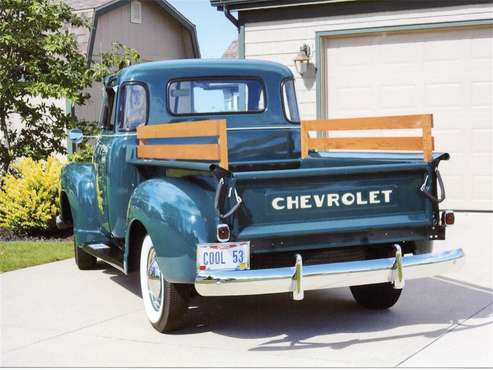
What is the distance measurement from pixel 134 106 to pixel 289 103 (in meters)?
1.32

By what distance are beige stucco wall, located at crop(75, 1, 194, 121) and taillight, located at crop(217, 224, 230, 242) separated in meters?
13.3

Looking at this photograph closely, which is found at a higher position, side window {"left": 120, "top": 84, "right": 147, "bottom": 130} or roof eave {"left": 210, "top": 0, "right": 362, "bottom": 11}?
roof eave {"left": 210, "top": 0, "right": 362, "bottom": 11}

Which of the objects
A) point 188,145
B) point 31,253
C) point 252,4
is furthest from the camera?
point 252,4

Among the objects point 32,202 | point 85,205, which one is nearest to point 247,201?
point 85,205

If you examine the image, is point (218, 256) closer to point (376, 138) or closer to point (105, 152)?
point (376, 138)

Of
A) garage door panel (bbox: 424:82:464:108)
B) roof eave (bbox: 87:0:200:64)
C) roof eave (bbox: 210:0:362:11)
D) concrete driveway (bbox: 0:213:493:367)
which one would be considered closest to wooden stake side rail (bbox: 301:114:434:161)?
concrete driveway (bbox: 0:213:493:367)

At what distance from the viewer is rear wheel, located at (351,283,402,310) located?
575 centimetres

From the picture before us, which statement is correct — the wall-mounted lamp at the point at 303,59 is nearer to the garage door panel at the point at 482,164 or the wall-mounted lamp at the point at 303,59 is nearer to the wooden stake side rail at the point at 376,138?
the garage door panel at the point at 482,164

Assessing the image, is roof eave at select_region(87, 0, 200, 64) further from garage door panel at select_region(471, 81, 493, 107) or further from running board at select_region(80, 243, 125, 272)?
running board at select_region(80, 243, 125, 272)

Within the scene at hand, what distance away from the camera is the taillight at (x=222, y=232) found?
15.2ft

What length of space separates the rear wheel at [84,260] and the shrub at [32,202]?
2260 mm

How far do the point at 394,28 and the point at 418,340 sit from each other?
6.98 metres

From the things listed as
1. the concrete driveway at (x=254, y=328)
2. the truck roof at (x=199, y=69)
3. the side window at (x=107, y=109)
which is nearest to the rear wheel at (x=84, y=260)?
the concrete driveway at (x=254, y=328)

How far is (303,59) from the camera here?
37.5 feet
